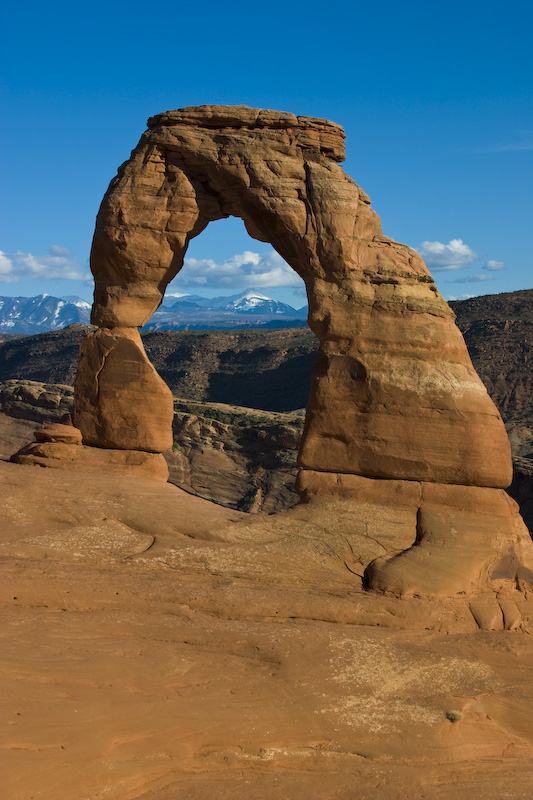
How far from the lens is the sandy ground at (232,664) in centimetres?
755

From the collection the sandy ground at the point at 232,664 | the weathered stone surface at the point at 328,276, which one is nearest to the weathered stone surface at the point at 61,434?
the sandy ground at the point at 232,664

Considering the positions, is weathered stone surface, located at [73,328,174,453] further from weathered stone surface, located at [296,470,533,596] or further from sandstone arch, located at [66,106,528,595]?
weathered stone surface, located at [296,470,533,596]

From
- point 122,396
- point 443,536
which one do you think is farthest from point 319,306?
point 443,536

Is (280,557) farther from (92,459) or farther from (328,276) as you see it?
(328,276)

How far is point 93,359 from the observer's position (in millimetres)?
14883

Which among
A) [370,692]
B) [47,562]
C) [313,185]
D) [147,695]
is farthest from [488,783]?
[313,185]

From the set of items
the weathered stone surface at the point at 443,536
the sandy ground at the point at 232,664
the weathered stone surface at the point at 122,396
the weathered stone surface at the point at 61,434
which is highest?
the weathered stone surface at the point at 122,396

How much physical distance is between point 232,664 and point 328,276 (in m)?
7.20

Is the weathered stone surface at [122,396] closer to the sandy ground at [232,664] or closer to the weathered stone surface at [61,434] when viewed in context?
the weathered stone surface at [61,434]

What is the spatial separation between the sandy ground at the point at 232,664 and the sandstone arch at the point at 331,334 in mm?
912

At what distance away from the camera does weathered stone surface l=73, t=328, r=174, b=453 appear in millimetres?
14656

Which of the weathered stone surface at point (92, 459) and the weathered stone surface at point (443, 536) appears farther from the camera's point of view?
the weathered stone surface at point (92, 459)

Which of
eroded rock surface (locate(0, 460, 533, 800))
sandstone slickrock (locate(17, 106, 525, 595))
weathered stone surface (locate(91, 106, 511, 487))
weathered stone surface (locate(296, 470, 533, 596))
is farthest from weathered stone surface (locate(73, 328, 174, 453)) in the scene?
weathered stone surface (locate(296, 470, 533, 596))

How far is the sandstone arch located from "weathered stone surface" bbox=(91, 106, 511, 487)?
23 mm
